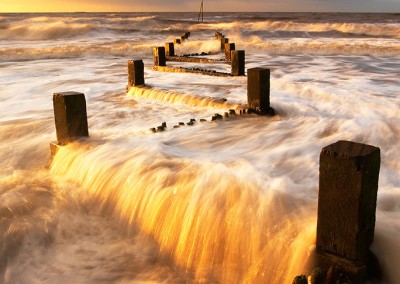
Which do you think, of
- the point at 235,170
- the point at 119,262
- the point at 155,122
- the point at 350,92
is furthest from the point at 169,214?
the point at 350,92

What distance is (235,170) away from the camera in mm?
4148

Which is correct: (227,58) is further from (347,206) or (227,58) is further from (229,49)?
(347,206)

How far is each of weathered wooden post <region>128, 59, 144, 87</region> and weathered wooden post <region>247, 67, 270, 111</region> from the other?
324cm

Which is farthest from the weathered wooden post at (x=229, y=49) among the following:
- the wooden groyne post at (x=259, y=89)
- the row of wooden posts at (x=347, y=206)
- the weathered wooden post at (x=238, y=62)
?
the row of wooden posts at (x=347, y=206)

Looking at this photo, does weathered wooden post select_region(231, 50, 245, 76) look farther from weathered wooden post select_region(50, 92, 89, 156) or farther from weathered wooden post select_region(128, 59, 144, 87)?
weathered wooden post select_region(50, 92, 89, 156)

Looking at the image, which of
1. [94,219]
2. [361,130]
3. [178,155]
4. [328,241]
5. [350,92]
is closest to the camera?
[328,241]

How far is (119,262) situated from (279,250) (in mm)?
1391

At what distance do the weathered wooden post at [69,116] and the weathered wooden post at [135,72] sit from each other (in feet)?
12.1

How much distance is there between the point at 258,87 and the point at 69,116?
9.10 feet

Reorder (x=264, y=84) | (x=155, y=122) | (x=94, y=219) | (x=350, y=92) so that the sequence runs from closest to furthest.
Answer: (x=94, y=219) < (x=264, y=84) < (x=155, y=122) < (x=350, y=92)

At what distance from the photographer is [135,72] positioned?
28.9ft

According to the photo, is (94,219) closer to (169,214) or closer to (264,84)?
(169,214)

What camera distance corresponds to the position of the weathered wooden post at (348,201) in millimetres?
2402

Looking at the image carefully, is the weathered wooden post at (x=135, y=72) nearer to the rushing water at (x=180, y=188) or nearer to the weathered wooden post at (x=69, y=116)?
the rushing water at (x=180, y=188)
